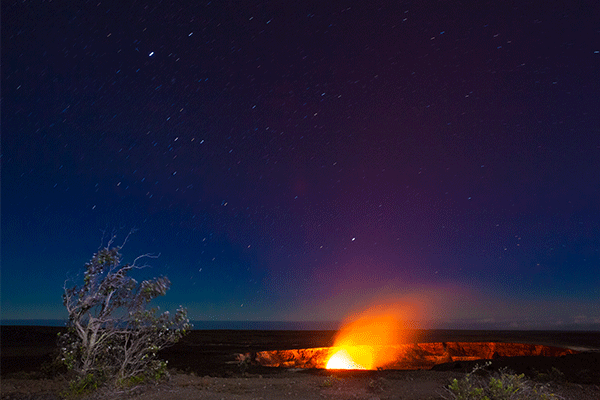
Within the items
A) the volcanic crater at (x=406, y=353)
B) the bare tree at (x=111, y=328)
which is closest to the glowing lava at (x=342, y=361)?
the volcanic crater at (x=406, y=353)

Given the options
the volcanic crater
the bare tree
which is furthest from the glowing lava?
the bare tree

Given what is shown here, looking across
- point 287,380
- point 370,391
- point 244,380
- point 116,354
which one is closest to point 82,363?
point 116,354

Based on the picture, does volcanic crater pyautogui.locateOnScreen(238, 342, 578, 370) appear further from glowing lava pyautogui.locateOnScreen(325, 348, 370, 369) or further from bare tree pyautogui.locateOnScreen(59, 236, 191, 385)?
bare tree pyautogui.locateOnScreen(59, 236, 191, 385)

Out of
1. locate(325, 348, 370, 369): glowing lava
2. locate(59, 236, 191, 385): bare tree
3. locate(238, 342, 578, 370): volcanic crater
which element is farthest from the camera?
locate(238, 342, 578, 370): volcanic crater

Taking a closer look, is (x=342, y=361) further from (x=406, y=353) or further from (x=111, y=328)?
(x=111, y=328)

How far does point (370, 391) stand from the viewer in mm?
11414

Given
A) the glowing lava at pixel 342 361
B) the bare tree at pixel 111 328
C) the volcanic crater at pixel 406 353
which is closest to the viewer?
the bare tree at pixel 111 328

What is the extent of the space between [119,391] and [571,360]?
1728cm

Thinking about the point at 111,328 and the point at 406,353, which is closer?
the point at 111,328

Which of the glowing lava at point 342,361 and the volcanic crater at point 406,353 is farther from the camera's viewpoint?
the volcanic crater at point 406,353

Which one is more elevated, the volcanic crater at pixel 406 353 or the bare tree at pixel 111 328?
the bare tree at pixel 111 328

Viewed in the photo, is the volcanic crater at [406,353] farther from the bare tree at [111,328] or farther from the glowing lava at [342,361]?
the bare tree at [111,328]

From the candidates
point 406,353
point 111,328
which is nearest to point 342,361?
point 406,353

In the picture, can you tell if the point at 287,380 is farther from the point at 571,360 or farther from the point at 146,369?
the point at 571,360
